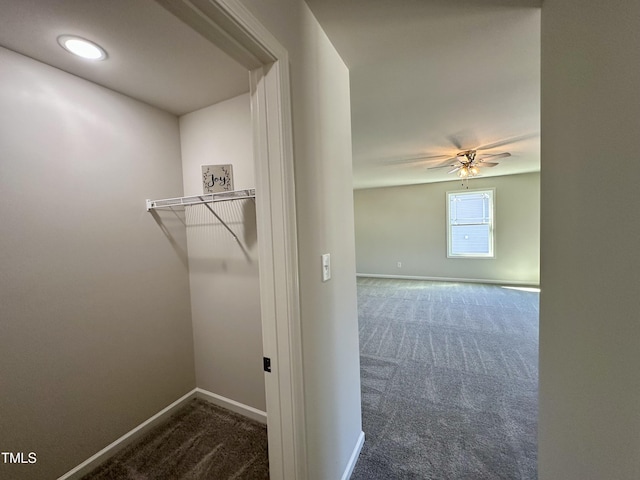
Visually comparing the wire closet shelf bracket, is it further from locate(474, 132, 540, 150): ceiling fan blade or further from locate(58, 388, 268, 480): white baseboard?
locate(474, 132, 540, 150): ceiling fan blade

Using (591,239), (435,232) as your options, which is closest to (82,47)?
(591,239)

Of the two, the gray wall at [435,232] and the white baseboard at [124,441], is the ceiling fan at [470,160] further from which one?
the white baseboard at [124,441]

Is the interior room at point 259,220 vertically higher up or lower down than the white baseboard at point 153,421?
higher up

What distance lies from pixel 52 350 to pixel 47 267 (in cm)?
46

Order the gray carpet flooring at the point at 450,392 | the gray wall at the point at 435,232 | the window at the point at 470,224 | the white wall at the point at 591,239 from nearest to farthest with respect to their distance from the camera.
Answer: the white wall at the point at 591,239 < the gray carpet flooring at the point at 450,392 < the gray wall at the point at 435,232 < the window at the point at 470,224

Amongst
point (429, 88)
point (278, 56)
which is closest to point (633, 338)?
point (278, 56)

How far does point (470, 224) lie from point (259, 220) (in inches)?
242

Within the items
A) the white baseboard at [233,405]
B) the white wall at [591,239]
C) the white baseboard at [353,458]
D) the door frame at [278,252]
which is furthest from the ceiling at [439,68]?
the white baseboard at [233,405]

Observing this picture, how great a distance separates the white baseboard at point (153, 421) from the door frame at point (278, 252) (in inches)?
44.1

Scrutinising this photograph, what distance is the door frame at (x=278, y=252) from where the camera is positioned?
89 centimetres

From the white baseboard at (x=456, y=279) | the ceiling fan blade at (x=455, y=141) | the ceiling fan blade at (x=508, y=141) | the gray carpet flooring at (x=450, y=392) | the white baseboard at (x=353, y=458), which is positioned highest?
the ceiling fan blade at (x=455, y=141)

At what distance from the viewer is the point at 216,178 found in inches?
68.5

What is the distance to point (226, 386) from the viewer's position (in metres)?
2.03

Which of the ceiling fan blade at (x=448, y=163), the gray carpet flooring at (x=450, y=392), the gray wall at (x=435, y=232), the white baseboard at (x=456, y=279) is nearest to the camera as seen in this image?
the gray carpet flooring at (x=450, y=392)
